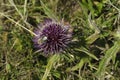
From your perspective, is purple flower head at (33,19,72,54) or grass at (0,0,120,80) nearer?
purple flower head at (33,19,72,54)

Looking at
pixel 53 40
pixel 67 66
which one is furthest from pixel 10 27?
pixel 53 40

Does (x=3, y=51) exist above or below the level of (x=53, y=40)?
below

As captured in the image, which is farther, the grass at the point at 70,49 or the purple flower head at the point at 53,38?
the grass at the point at 70,49

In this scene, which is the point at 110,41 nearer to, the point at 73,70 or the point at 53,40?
the point at 73,70
